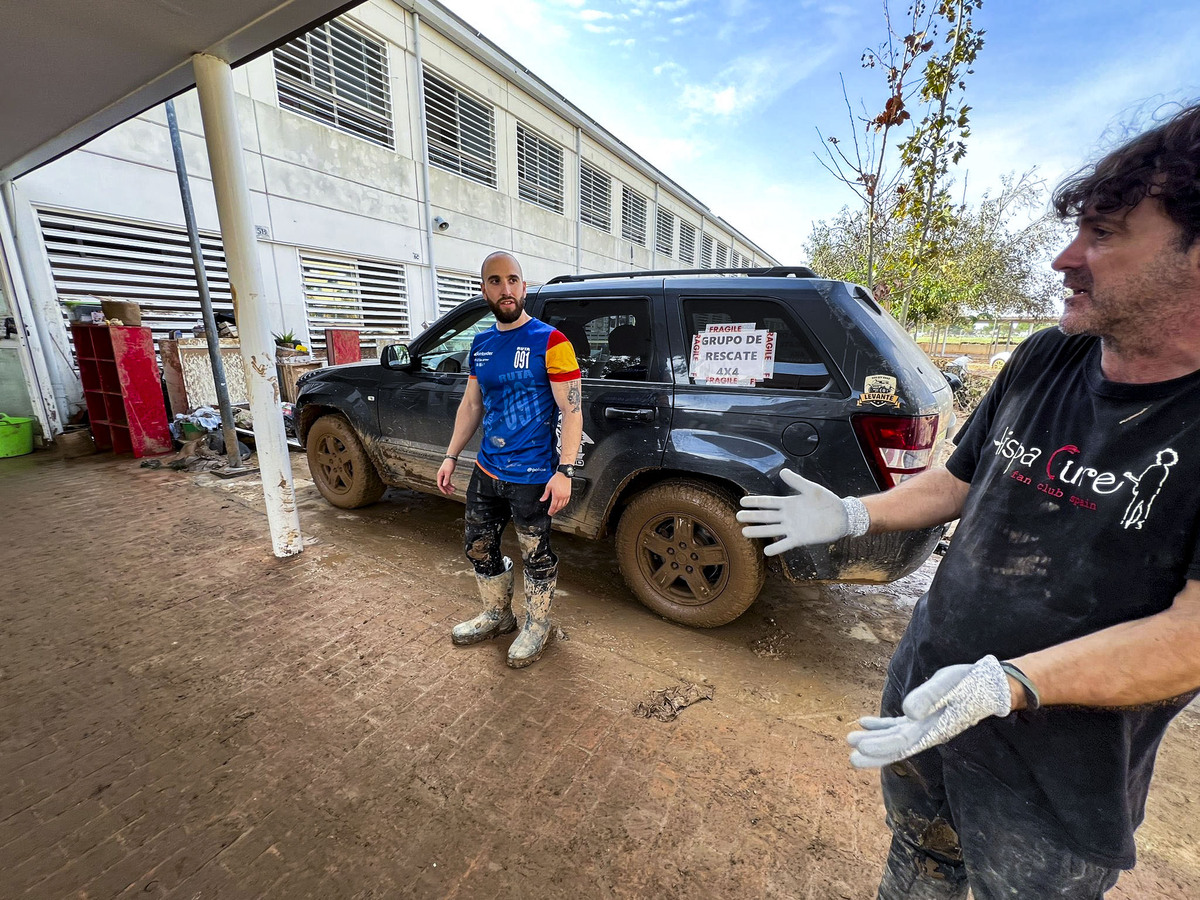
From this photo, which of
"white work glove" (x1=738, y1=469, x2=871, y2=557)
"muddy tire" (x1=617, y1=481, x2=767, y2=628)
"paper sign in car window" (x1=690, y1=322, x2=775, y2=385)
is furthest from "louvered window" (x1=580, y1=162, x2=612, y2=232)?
"white work glove" (x1=738, y1=469, x2=871, y2=557)

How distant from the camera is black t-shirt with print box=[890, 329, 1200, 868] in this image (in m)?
0.84

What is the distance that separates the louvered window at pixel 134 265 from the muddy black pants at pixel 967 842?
871cm

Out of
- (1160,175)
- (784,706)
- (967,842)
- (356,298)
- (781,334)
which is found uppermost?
(356,298)

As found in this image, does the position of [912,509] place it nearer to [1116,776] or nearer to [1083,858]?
[1116,776]

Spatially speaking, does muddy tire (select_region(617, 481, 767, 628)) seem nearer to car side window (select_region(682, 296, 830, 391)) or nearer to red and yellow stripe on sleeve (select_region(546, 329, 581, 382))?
car side window (select_region(682, 296, 830, 391))

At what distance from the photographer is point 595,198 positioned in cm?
1616

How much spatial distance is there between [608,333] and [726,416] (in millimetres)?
957

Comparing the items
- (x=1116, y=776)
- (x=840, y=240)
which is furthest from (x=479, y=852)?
(x=840, y=240)

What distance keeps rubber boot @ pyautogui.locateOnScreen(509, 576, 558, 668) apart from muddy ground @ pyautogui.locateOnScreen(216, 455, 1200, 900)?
0.14 m

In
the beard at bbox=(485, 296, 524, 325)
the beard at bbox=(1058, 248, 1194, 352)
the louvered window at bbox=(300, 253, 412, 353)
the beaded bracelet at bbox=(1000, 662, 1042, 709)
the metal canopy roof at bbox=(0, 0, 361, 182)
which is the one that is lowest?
the beaded bracelet at bbox=(1000, 662, 1042, 709)

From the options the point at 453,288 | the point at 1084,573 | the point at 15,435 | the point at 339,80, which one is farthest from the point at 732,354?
the point at 453,288

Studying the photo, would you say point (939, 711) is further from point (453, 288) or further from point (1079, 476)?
point (453, 288)

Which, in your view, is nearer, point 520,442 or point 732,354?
point 520,442

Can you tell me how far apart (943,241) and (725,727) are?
6.73 m
